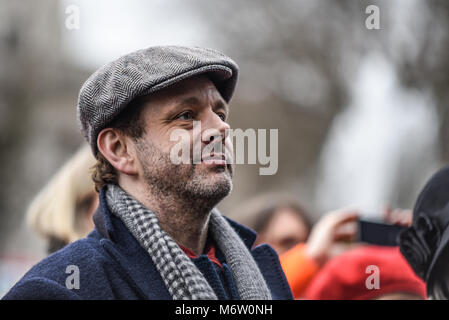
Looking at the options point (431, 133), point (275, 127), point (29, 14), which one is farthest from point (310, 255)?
point (29, 14)

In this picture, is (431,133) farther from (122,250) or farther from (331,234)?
(122,250)

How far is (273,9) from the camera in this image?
269 cm

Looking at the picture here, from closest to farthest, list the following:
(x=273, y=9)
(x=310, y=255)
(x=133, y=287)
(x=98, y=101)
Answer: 1. (x=133, y=287)
2. (x=98, y=101)
3. (x=310, y=255)
4. (x=273, y=9)

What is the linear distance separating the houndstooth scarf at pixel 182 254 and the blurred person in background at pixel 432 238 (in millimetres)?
713

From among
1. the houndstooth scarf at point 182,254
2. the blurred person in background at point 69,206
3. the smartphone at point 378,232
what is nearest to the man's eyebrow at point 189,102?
the houndstooth scarf at point 182,254

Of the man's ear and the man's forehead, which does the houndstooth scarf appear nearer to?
the man's ear

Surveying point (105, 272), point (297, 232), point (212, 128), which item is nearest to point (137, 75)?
point (212, 128)

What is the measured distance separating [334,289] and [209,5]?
55.2 inches

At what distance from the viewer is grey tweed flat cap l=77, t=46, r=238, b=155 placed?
4.22 feet

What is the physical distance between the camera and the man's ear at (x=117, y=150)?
4.47 feet

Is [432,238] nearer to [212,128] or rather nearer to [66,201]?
[212,128]

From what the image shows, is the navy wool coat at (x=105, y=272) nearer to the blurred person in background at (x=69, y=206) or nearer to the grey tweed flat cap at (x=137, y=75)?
the grey tweed flat cap at (x=137, y=75)

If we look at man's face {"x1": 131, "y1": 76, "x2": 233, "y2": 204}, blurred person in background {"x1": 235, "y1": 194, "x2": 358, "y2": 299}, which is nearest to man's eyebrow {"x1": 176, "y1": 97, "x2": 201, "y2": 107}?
man's face {"x1": 131, "y1": 76, "x2": 233, "y2": 204}

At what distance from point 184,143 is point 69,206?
88cm
